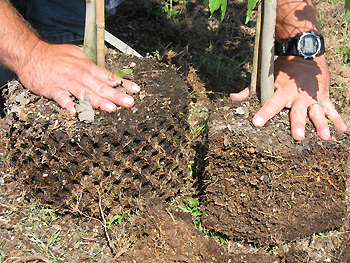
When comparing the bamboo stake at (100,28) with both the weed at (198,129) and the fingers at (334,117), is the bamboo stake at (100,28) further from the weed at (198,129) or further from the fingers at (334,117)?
the fingers at (334,117)

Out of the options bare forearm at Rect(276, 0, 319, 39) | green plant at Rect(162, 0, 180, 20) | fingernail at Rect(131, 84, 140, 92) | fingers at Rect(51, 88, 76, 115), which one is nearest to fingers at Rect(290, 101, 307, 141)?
bare forearm at Rect(276, 0, 319, 39)

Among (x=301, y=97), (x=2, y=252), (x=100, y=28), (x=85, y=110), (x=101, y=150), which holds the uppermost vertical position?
(x=100, y=28)

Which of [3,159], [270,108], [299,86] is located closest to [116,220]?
[3,159]

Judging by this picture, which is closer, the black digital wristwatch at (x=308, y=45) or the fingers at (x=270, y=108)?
the fingers at (x=270, y=108)

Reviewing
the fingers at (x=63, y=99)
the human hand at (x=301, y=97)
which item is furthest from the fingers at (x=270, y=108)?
the fingers at (x=63, y=99)

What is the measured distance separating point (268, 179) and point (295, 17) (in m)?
1.04

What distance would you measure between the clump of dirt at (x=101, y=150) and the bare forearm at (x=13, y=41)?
154 mm

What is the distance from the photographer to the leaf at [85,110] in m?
1.85

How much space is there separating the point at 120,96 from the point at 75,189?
56 cm

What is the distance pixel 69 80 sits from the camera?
1974 millimetres

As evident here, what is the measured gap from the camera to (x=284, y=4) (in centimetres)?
220

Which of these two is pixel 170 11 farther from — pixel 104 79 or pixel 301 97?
pixel 301 97

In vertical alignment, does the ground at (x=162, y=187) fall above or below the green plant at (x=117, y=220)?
above

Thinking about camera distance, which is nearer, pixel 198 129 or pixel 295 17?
pixel 295 17
